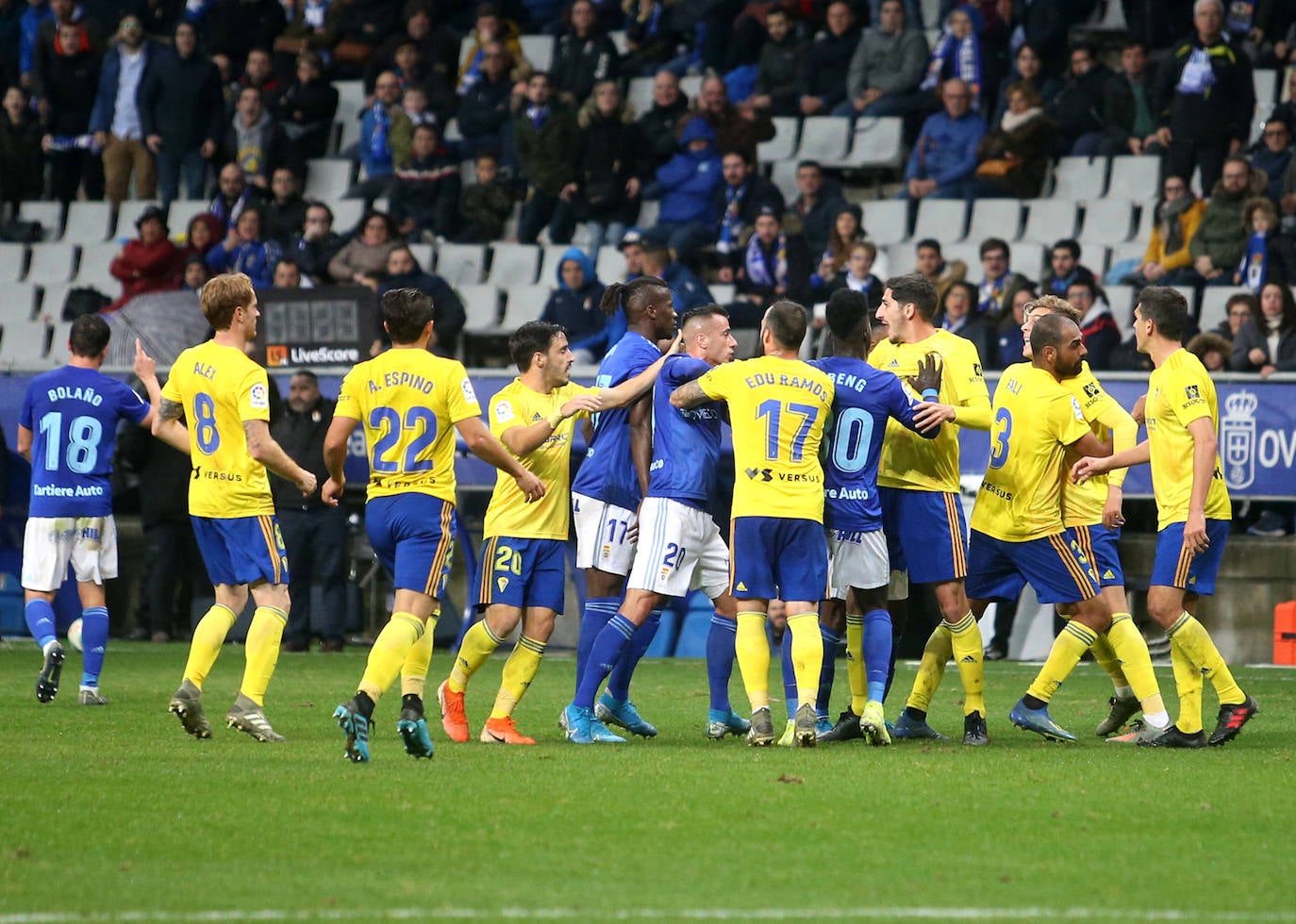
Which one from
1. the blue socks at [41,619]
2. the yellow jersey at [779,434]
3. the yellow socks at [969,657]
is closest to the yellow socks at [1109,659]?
the yellow socks at [969,657]

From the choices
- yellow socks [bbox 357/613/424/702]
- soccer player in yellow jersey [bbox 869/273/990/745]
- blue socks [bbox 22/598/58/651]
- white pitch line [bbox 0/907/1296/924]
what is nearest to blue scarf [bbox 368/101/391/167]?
blue socks [bbox 22/598/58/651]

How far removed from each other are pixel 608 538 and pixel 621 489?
0.26 meters

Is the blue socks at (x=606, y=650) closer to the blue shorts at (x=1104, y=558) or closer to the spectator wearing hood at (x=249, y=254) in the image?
the blue shorts at (x=1104, y=558)

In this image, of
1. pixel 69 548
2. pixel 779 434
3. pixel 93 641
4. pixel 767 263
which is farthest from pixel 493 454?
pixel 767 263

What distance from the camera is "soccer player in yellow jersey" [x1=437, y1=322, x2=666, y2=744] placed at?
345 inches

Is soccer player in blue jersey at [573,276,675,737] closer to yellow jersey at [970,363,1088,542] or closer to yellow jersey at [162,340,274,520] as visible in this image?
yellow jersey at [162,340,274,520]

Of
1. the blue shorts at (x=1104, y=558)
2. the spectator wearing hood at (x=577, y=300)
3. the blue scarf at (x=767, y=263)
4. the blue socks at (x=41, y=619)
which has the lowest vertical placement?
the blue socks at (x=41, y=619)

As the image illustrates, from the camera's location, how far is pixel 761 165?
64.2 feet

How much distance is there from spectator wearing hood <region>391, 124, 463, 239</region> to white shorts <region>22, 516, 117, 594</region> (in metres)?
8.86

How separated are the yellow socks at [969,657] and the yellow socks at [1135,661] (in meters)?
0.67

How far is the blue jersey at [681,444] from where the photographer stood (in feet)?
28.8

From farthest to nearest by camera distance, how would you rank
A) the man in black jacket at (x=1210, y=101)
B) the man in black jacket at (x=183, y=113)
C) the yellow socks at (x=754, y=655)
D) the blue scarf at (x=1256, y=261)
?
1. the man in black jacket at (x=183, y=113)
2. the man in black jacket at (x=1210, y=101)
3. the blue scarf at (x=1256, y=261)
4. the yellow socks at (x=754, y=655)

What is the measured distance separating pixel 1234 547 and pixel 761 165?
740 centimetres

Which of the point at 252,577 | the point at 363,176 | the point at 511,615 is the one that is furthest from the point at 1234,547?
the point at 363,176
